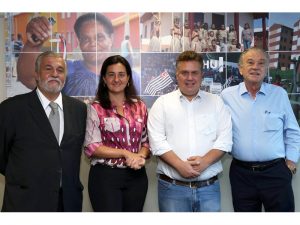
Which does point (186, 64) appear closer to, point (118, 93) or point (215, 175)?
point (118, 93)

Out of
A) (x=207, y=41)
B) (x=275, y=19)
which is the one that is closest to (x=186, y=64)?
(x=207, y=41)

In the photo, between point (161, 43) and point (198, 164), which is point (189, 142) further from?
point (161, 43)

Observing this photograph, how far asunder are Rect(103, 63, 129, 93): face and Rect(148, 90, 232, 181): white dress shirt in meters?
0.27

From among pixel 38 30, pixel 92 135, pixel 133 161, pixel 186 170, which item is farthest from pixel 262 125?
pixel 38 30

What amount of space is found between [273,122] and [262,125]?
82mm

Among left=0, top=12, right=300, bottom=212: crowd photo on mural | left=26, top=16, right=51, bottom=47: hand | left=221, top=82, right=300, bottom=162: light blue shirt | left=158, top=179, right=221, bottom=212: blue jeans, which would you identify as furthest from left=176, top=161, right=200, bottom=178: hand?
left=26, top=16, right=51, bottom=47: hand

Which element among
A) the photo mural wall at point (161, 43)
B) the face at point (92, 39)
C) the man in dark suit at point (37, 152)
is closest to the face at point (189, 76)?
the man in dark suit at point (37, 152)

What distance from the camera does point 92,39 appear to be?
4.12 meters

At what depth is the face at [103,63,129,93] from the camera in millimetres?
2352

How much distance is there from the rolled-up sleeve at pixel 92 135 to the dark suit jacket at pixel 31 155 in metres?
0.10

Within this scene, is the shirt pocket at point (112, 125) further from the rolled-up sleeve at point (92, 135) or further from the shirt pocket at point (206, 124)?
the shirt pocket at point (206, 124)

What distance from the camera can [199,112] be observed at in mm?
2438

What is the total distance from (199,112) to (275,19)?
2179 mm

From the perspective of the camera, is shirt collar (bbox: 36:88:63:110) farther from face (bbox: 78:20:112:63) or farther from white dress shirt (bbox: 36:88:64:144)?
face (bbox: 78:20:112:63)
